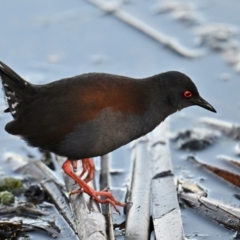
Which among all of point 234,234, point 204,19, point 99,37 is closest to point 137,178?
point 234,234

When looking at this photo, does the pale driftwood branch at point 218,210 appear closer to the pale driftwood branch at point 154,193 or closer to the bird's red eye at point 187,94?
the pale driftwood branch at point 154,193

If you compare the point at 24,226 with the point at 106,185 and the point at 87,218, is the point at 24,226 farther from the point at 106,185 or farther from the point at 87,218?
the point at 106,185

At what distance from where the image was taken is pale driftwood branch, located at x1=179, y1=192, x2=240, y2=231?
235 inches

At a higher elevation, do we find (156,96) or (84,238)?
(156,96)

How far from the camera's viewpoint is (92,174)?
6.69 metres

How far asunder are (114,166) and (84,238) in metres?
2.13

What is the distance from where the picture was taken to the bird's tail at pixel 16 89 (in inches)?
255

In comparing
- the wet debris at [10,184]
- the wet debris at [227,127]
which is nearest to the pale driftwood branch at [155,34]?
the wet debris at [227,127]

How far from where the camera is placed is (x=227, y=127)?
7.82m

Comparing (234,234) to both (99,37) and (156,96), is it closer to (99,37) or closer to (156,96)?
(156,96)

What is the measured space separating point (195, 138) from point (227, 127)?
0.34 meters

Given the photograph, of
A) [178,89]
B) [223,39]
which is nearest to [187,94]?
[178,89]

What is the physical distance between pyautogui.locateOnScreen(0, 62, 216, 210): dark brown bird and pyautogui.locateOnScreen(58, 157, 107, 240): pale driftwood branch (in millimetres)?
91

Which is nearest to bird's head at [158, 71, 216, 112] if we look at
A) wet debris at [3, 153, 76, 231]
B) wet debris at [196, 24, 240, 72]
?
wet debris at [3, 153, 76, 231]
